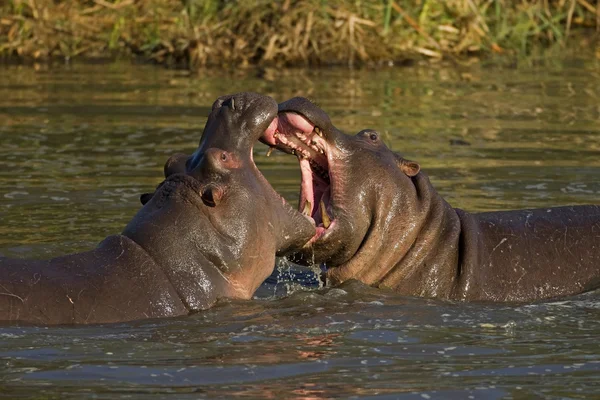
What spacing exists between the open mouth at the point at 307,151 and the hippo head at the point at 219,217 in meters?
0.45

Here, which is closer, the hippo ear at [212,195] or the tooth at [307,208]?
the hippo ear at [212,195]

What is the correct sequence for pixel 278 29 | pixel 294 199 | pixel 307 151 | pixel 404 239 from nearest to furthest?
pixel 404 239
pixel 307 151
pixel 294 199
pixel 278 29

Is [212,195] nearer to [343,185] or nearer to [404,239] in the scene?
[343,185]

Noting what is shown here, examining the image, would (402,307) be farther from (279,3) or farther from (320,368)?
(279,3)

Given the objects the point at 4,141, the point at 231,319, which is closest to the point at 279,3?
the point at 4,141

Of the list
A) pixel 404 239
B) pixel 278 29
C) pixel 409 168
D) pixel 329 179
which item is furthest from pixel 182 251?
pixel 278 29

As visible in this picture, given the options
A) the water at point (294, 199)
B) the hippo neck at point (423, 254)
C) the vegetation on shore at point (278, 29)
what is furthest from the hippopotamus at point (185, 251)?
the vegetation on shore at point (278, 29)

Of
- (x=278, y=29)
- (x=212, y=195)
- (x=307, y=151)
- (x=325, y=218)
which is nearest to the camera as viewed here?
(x=212, y=195)

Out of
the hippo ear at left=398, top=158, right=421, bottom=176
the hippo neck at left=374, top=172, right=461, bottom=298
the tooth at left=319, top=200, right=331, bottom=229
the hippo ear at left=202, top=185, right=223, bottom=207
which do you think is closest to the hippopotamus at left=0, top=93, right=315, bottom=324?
the hippo ear at left=202, top=185, right=223, bottom=207

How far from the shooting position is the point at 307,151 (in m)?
7.11

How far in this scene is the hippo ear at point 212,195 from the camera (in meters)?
6.05

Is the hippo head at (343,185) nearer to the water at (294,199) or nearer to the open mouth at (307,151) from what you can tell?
the open mouth at (307,151)

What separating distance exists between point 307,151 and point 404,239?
2.40ft

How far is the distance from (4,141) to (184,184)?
5.78m
